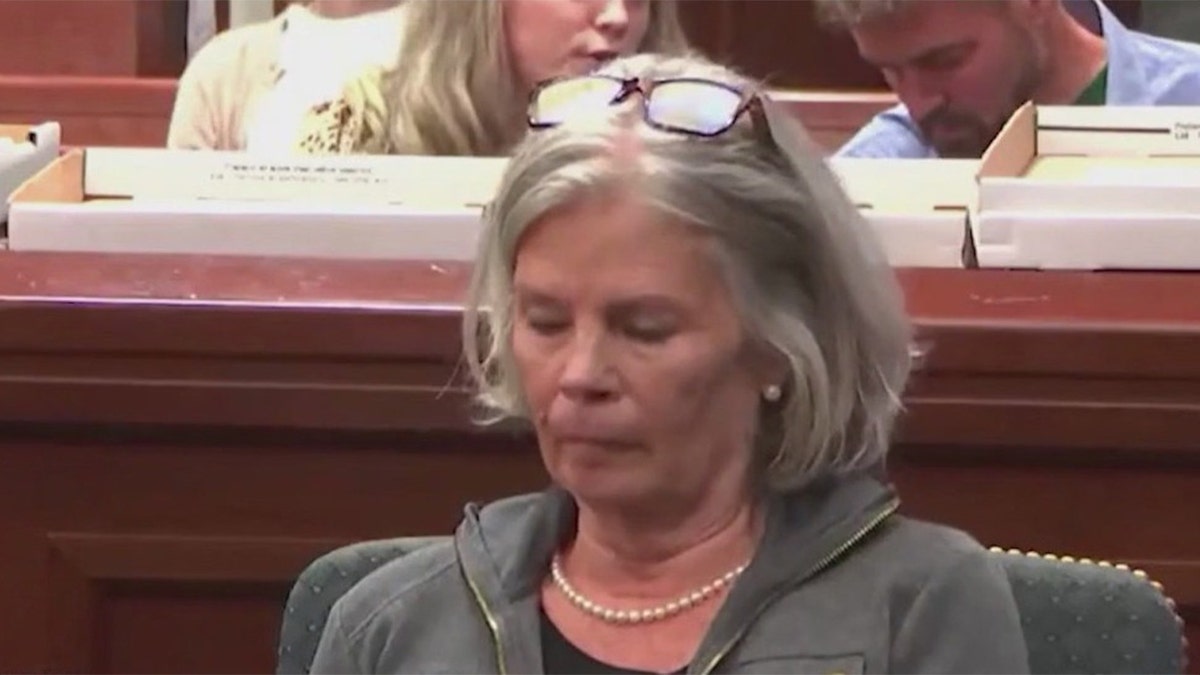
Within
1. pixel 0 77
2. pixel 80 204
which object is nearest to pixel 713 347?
pixel 80 204

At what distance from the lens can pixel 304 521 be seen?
5.01ft

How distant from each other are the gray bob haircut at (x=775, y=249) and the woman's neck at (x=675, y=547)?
0.11 ft

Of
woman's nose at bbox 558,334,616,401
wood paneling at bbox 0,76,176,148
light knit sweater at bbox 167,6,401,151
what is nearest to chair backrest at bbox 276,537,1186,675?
woman's nose at bbox 558,334,616,401

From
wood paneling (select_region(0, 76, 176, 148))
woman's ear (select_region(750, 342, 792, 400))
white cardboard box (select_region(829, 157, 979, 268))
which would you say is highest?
woman's ear (select_region(750, 342, 792, 400))

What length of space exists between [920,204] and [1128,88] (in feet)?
2.73

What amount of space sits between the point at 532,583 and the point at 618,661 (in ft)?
0.25

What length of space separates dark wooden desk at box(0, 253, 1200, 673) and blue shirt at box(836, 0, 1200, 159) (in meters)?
0.89

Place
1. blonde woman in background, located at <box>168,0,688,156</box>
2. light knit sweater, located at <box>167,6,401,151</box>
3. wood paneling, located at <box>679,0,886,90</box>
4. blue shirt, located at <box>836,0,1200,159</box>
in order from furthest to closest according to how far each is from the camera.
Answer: wood paneling, located at <box>679,0,886,90</box> → light knit sweater, located at <box>167,6,401,151</box> → blue shirt, located at <box>836,0,1200,159</box> → blonde woman in background, located at <box>168,0,688,156</box>

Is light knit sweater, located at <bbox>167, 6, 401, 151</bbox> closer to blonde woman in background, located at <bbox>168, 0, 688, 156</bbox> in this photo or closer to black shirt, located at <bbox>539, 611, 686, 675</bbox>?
blonde woman in background, located at <bbox>168, 0, 688, 156</bbox>

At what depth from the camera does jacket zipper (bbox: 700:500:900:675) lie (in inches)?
47.3

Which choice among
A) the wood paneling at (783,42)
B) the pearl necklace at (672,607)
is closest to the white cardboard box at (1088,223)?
the pearl necklace at (672,607)

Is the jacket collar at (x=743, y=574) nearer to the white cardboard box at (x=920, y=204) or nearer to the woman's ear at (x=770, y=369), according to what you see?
the woman's ear at (x=770, y=369)

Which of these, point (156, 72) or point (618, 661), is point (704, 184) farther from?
point (156, 72)

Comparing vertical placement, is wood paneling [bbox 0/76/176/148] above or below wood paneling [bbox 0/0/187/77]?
above
